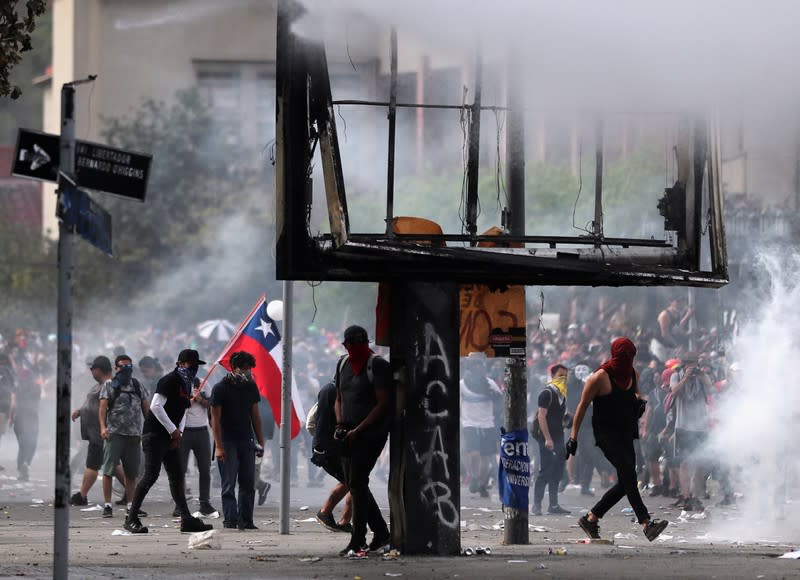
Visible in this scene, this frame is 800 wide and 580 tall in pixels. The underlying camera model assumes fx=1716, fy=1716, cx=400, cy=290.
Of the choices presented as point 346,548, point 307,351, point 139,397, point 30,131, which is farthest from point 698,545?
point 307,351

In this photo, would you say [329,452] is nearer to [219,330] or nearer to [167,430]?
[167,430]

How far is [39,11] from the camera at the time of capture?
11.2 m

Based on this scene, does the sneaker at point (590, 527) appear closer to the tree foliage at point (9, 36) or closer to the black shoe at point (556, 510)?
the black shoe at point (556, 510)

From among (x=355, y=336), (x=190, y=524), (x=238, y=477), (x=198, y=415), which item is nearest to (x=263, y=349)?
(x=198, y=415)

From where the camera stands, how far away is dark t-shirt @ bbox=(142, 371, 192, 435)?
13.9 meters

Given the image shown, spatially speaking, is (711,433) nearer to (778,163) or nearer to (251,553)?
(778,163)

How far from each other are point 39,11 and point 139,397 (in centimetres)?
633

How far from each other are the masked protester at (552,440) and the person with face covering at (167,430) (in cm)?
496

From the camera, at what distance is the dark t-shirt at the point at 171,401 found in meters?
13.9

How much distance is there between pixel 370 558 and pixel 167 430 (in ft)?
10.1

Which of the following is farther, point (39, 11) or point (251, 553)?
point (251, 553)

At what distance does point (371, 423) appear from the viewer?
37.1 ft

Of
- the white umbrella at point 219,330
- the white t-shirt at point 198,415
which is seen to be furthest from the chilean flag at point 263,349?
the white umbrella at point 219,330

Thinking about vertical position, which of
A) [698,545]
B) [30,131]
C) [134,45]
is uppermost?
[134,45]
